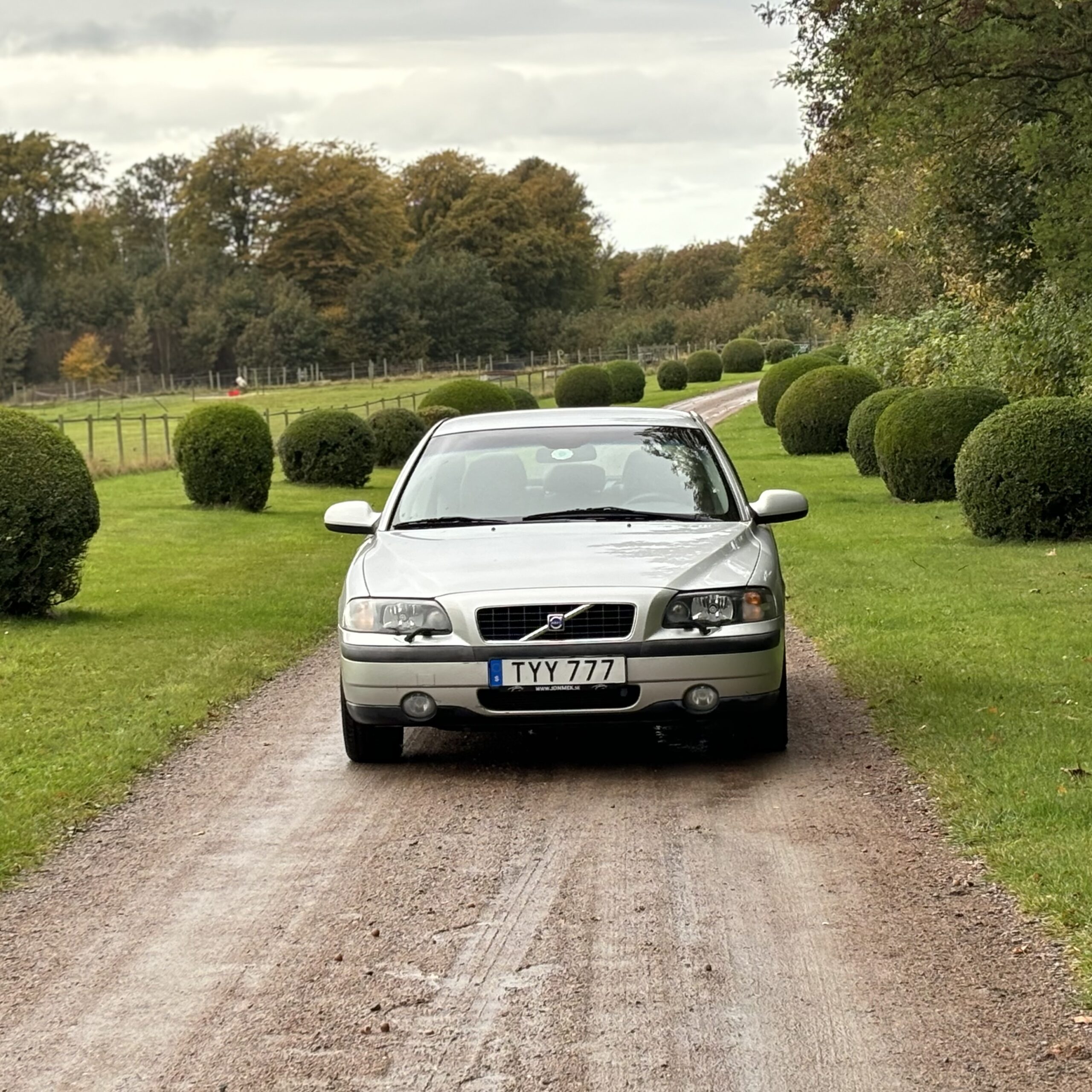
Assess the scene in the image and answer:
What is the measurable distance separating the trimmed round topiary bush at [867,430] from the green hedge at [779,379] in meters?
14.9

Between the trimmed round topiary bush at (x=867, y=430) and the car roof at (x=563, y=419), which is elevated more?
the car roof at (x=563, y=419)

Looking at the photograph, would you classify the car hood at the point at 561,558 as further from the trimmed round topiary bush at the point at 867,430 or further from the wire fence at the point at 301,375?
the wire fence at the point at 301,375

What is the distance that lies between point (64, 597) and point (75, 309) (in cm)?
9433

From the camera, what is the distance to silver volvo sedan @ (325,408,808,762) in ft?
24.1

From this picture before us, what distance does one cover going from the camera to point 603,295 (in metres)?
133

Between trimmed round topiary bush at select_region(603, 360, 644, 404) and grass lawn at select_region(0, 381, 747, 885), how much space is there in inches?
1740

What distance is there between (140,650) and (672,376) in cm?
6515

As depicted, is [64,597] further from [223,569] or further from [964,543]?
[964,543]

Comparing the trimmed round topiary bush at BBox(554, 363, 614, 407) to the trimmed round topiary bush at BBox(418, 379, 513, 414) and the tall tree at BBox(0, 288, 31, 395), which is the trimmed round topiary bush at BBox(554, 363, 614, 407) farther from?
the tall tree at BBox(0, 288, 31, 395)

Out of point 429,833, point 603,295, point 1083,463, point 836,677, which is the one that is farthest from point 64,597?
point 603,295

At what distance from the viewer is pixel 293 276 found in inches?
4186

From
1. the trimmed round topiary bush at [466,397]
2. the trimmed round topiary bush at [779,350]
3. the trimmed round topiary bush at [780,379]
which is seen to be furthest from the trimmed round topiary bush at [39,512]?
the trimmed round topiary bush at [779,350]

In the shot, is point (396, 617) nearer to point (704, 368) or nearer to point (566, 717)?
point (566, 717)

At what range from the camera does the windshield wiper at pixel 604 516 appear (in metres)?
8.38
